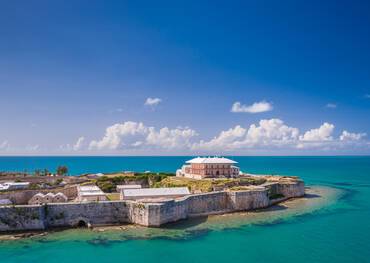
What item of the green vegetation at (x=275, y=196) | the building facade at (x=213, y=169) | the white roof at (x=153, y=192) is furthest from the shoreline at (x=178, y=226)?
the building facade at (x=213, y=169)

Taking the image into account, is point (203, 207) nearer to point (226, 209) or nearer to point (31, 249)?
point (226, 209)

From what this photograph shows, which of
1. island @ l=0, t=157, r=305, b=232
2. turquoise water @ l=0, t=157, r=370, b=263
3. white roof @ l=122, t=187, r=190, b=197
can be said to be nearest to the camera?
turquoise water @ l=0, t=157, r=370, b=263

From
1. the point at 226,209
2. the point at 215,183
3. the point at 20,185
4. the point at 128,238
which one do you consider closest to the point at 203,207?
the point at 226,209

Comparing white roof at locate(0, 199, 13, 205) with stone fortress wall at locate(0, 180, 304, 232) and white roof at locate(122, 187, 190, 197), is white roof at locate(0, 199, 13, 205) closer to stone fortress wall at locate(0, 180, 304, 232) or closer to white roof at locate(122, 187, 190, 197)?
stone fortress wall at locate(0, 180, 304, 232)

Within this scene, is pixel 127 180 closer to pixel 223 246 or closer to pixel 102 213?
pixel 102 213

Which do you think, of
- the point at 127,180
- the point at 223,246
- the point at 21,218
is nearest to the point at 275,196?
the point at 223,246

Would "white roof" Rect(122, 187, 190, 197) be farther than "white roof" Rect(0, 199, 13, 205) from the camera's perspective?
No

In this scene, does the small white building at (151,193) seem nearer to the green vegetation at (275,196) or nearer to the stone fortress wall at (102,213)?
the stone fortress wall at (102,213)

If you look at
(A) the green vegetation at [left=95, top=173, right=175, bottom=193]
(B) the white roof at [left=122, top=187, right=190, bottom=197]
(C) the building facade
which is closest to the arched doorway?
(B) the white roof at [left=122, top=187, right=190, bottom=197]
